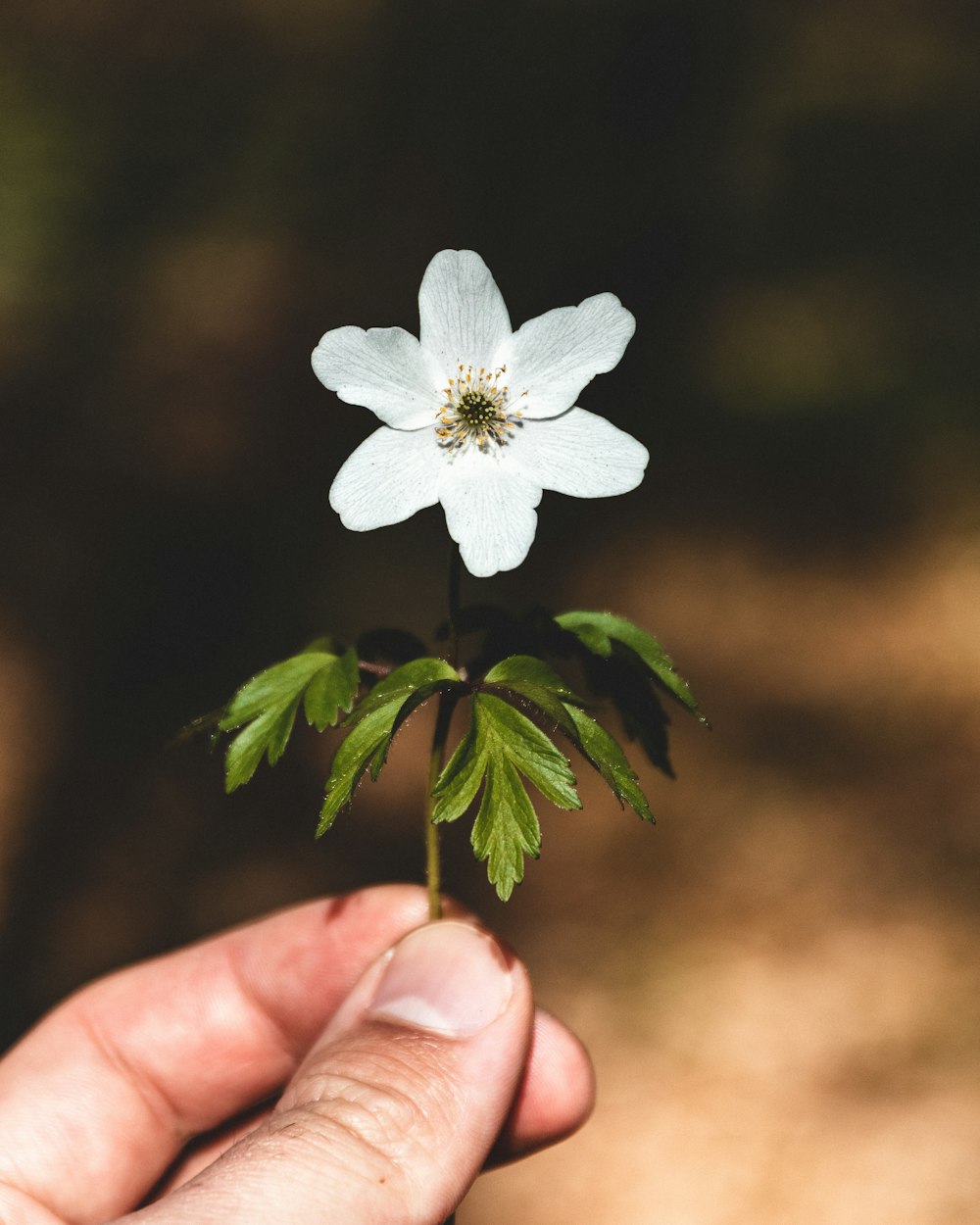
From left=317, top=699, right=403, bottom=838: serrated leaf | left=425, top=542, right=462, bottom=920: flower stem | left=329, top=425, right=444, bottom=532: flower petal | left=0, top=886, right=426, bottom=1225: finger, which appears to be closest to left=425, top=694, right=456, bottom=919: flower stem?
left=425, top=542, right=462, bottom=920: flower stem

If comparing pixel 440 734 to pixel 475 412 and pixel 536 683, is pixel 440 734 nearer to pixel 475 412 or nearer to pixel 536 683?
pixel 536 683

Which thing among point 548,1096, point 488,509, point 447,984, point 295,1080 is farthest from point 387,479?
point 548,1096

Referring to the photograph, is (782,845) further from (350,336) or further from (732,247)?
(350,336)

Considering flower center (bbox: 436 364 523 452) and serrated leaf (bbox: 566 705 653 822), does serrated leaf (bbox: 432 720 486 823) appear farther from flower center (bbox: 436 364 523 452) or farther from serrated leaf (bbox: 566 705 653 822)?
flower center (bbox: 436 364 523 452)

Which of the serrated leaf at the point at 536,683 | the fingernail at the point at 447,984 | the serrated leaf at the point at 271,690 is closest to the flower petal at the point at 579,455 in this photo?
the serrated leaf at the point at 536,683

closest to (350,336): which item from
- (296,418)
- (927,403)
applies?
(296,418)
